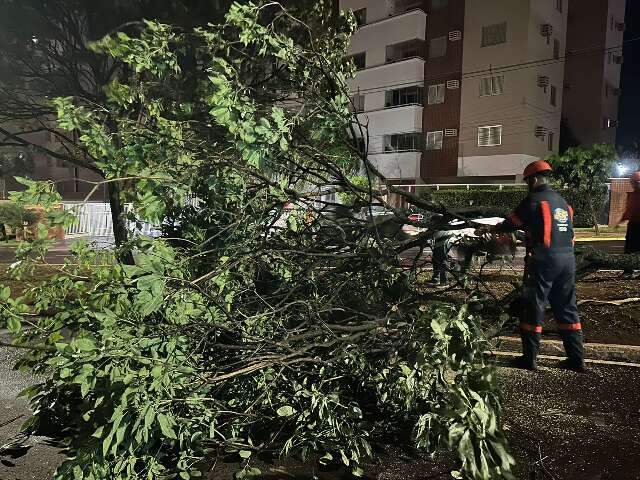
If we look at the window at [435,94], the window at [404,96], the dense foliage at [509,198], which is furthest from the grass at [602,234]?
the window at [404,96]

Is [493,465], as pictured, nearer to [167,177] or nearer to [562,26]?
[167,177]

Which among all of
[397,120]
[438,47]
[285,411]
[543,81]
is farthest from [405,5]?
[285,411]

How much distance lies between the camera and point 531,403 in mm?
3627

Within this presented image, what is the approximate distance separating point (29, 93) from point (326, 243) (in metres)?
6.41

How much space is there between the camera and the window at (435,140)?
30.0 m

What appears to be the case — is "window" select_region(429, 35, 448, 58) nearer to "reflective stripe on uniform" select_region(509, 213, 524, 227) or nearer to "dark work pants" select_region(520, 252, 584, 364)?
"reflective stripe on uniform" select_region(509, 213, 524, 227)

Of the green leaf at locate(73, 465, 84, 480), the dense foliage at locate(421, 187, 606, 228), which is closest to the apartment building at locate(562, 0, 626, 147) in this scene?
the dense foliage at locate(421, 187, 606, 228)

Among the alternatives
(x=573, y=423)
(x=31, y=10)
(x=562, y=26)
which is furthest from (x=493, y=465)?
(x=562, y=26)

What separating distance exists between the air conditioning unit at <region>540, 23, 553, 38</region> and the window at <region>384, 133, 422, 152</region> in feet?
29.7

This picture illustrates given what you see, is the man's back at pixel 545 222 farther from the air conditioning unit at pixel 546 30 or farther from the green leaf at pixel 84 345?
the air conditioning unit at pixel 546 30

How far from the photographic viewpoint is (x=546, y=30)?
28.5 metres

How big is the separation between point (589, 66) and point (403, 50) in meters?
12.8

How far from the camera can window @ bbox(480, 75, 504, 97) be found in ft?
91.5

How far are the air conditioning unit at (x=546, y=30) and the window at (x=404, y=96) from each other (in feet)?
24.6
